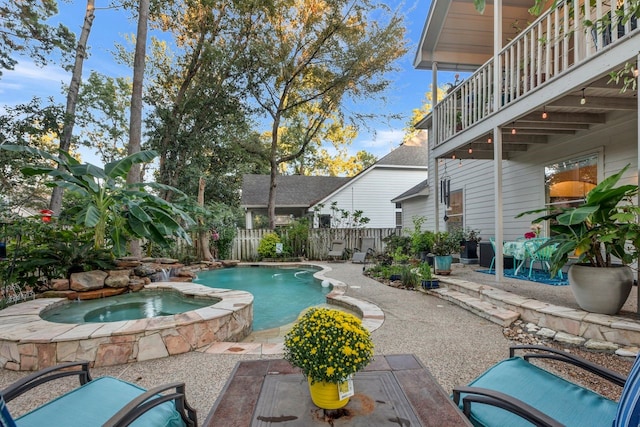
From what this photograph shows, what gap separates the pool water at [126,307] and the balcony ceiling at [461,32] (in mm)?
8266

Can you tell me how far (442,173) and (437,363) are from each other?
868 centimetres

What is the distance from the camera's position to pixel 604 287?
3.39 meters

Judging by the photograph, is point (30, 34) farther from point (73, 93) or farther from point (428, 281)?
point (428, 281)

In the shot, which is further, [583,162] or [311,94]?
[311,94]

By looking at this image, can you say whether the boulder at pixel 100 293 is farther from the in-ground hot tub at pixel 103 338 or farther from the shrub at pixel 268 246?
the shrub at pixel 268 246

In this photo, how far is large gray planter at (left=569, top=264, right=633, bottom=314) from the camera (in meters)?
3.35

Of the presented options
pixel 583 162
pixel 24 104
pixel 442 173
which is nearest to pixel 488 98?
pixel 583 162

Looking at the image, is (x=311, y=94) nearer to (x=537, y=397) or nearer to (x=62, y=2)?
(x=62, y=2)

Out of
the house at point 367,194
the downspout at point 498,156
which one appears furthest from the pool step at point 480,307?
the house at point 367,194

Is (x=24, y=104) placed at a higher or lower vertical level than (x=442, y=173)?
higher

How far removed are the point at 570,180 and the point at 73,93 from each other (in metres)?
14.3

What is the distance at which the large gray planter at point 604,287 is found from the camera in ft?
11.0

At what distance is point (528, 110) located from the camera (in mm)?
5059

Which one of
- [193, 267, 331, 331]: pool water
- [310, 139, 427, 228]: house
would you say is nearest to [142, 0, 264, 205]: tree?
[193, 267, 331, 331]: pool water
